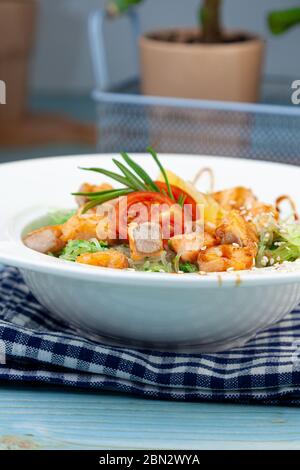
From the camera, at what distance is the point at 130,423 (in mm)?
828

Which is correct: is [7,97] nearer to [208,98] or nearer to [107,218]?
[208,98]

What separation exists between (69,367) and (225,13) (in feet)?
10.1

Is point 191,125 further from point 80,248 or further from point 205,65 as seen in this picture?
point 80,248

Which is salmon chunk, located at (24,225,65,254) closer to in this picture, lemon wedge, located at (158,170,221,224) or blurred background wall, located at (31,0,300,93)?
lemon wedge, located at (158,170,221,224)

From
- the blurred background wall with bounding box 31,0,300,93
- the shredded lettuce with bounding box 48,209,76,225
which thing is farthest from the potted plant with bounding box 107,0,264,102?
the blurred background wall with bounding box 31,0,300,93

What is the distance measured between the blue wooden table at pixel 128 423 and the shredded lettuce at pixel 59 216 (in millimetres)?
269

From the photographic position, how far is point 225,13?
12.2 ft

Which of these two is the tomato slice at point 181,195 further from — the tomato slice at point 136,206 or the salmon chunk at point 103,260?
the salmon chunk at point 103,260

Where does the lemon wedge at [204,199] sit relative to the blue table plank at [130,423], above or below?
above

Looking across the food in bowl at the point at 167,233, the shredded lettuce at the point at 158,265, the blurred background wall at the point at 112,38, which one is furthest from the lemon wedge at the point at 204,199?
the blurred background wall at the point at 112,38

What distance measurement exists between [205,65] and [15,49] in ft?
6.64

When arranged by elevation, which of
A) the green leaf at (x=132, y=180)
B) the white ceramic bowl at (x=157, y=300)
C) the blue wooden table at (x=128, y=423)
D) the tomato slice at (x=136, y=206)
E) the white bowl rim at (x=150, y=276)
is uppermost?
the green leaf at (x=132, y=180)

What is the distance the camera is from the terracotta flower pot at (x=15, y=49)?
3.61 m

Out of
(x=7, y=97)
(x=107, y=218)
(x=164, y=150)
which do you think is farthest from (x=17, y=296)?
(x=7, y=97)
